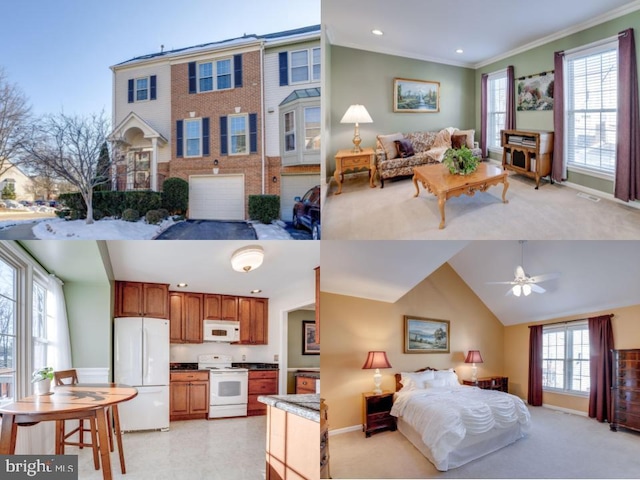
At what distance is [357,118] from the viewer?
2779 mm

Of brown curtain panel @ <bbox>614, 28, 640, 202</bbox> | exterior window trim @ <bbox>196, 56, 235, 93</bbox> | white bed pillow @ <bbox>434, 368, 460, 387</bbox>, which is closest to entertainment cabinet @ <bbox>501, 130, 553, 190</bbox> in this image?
brown curtain panel @ <bbox>614, 28, 640, 202</bbox>

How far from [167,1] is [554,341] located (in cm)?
277

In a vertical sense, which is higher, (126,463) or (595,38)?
(595,38)

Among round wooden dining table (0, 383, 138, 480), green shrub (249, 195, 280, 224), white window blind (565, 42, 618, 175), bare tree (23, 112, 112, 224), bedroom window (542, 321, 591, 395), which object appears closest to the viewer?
round wooden dining table (0, 383, 138, 480)

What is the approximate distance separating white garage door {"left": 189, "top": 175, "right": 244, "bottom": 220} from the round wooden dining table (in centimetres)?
93

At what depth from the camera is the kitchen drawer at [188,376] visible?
9.14ft

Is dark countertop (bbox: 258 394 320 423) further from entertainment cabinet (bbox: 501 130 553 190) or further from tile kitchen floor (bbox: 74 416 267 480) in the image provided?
entertainment cabinet (bbox: 501 130 553 190)

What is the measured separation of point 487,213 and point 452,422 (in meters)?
1.10

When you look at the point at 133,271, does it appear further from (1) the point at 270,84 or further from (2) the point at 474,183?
(2) the point at 474,183

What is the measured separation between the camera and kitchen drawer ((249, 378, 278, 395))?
2828mm

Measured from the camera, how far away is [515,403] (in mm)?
3129

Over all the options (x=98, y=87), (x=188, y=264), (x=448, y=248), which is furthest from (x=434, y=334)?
(x=98, y=87)

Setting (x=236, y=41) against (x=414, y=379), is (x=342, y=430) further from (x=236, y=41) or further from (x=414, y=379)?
(x=236, y=41)

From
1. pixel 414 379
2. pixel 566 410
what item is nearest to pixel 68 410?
pixel 414 379
